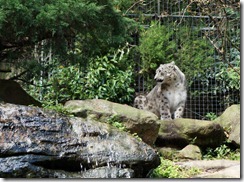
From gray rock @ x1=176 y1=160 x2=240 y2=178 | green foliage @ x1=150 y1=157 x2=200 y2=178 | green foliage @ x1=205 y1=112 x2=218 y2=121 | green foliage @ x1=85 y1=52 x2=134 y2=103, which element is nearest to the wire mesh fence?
green foliage @ x1=205 y1=112 x2=218 y2=121

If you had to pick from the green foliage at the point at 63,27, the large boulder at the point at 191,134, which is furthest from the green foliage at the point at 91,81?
the large boulder at the point at 191,134

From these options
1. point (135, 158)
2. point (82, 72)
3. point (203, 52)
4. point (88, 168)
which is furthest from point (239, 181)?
point (82, 72)

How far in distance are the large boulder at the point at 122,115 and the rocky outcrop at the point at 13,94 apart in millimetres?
364

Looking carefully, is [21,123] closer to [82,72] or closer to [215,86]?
[82,72]

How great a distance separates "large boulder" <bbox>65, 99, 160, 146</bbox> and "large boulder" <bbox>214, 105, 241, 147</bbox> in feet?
1.89

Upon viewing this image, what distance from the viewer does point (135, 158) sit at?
364cm

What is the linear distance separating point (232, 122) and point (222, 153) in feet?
1.18

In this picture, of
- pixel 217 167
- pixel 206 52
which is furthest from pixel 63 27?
pixel 217 167

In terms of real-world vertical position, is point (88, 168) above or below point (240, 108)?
below

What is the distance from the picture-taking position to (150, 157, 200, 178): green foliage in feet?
12.5

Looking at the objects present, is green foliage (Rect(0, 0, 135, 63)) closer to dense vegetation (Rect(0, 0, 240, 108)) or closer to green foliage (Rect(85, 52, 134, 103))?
dense vegetation (Rect(0, 0, 240, 108))

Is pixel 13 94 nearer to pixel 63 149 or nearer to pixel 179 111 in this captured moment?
pixel 63 149

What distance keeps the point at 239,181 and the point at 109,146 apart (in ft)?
3.04

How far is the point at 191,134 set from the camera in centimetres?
457
